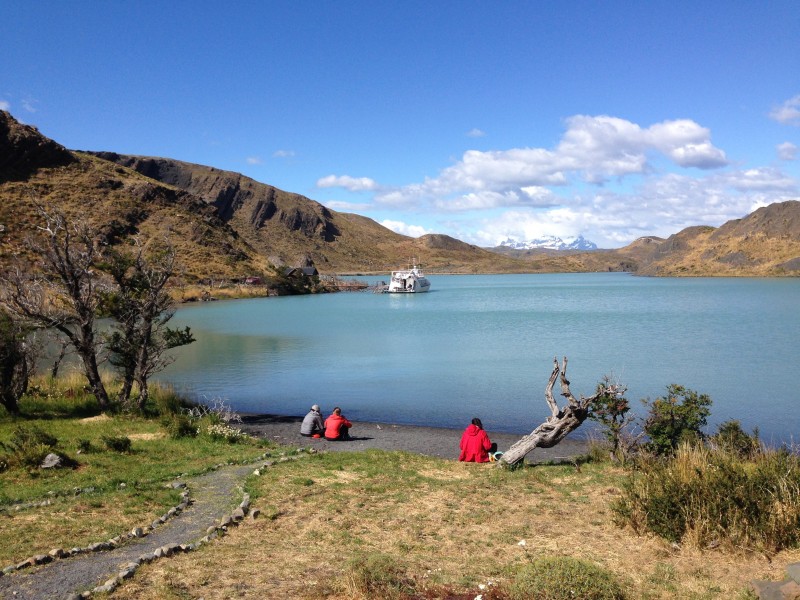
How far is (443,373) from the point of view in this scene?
31.7m

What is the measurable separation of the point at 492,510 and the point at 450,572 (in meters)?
2.94

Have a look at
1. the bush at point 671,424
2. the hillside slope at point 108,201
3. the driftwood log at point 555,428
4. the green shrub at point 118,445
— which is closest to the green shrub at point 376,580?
the driftwood log at point 555,428

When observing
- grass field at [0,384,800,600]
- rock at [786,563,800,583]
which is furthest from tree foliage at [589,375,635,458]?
rock at [786,563,800,583]

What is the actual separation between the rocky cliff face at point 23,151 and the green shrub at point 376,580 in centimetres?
10355

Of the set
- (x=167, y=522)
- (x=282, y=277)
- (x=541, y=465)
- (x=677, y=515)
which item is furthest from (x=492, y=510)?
(x=282, y=277)

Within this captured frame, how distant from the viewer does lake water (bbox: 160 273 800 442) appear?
24.0m

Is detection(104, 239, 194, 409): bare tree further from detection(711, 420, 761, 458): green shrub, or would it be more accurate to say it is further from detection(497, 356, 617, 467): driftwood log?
detection(711, 420, 761, 458): green shrub

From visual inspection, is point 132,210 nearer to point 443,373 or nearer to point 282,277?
point 282,277

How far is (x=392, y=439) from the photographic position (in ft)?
60.5

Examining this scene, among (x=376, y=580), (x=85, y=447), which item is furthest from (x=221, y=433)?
(x=376, y=580)

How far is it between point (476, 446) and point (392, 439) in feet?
15.4

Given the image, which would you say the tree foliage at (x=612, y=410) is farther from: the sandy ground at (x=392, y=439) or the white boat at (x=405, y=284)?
the white boat at (x=405, y=284)

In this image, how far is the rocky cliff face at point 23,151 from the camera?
3750 inches

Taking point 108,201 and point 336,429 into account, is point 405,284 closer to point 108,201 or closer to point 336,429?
point 108,201
